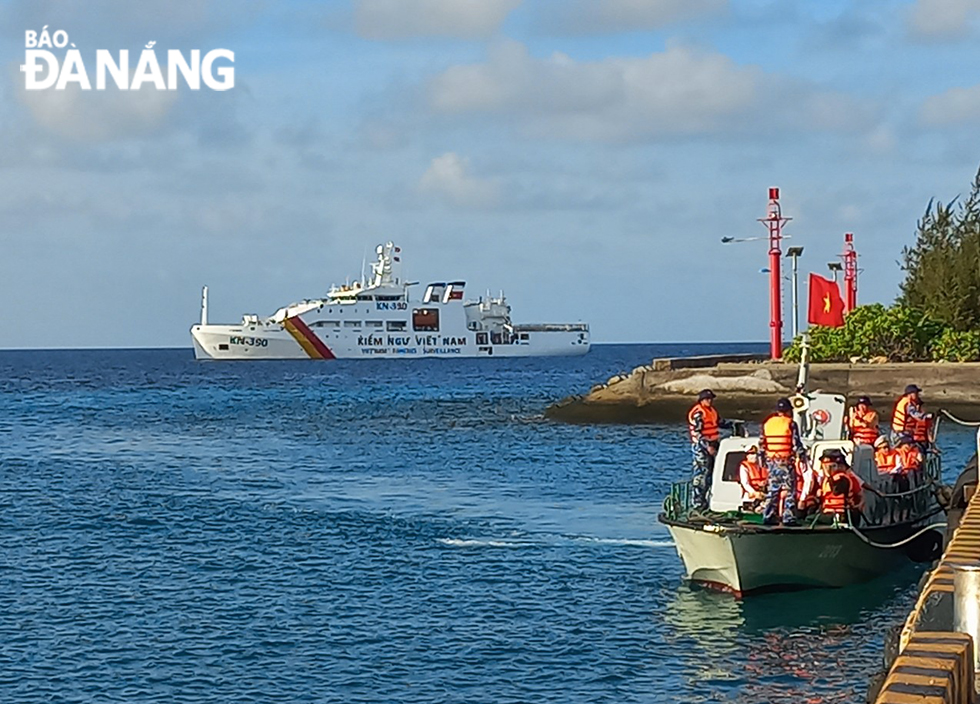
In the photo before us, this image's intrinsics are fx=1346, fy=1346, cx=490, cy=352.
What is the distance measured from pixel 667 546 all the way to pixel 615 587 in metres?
3.63

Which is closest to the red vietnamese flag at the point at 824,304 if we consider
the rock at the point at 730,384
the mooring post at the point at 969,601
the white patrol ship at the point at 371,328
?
the rock at the point at 730,384

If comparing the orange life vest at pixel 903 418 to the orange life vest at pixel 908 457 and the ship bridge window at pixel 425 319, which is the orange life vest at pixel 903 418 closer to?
the orange life vest at pixel 908 457

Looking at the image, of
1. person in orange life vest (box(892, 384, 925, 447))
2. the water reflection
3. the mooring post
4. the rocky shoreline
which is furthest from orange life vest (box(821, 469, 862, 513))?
the rocky shoreline

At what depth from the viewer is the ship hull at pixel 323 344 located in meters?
140

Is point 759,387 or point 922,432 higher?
point 759,387

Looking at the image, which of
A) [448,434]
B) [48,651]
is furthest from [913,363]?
[48,651]

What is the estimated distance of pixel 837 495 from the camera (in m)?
19.0

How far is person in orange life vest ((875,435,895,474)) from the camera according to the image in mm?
21250

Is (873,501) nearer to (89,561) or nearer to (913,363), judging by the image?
(89,561)

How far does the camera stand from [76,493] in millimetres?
34938

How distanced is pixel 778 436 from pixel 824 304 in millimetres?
14467

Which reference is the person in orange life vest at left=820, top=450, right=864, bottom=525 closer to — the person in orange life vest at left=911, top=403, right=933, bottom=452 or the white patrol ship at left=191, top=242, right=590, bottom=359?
the person in orange life vest at left=911, top=403, right=933, bottom=452

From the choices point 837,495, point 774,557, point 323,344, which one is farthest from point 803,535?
point 323,344

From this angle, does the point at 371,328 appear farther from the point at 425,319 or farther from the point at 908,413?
the point at 908,413
